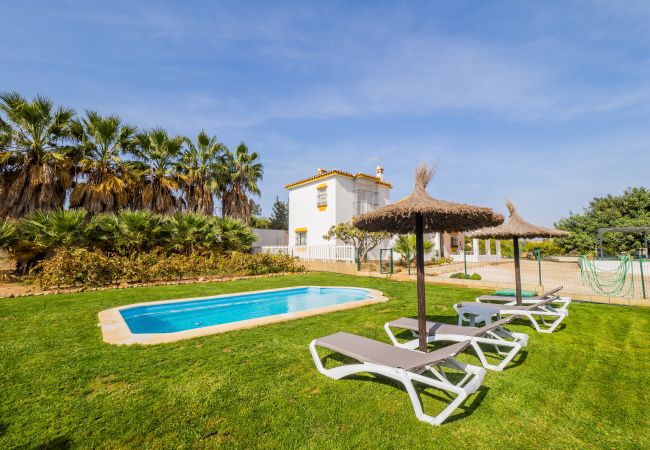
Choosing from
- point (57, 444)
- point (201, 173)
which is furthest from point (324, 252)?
point (57, 444)

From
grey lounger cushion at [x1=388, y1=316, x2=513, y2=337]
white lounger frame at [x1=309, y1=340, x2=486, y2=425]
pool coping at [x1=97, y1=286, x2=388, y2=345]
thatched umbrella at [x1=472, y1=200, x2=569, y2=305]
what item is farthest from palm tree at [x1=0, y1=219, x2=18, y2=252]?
thatched umbrella at [x1=472, y1=200, x2=569, y2=305]

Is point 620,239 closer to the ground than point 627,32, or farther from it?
closer to the ground

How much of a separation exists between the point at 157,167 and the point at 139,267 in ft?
38.7

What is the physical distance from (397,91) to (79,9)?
36.8 ft

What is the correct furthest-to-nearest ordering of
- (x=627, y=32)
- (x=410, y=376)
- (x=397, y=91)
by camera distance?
(x=397, y=91)
(x=627, y=32)
(x=410, y=376)

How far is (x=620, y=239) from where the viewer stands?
23.0 metres

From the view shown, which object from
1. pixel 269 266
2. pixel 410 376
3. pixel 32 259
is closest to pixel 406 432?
pixel 410 376

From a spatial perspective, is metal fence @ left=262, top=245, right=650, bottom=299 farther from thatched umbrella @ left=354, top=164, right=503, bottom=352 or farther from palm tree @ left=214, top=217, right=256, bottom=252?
thatched umbrella @ left=354, top=164, right=503, bottom=352

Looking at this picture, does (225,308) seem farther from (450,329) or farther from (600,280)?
(600,280)

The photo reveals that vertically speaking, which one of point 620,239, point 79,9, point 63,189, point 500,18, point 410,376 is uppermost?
point 500,18

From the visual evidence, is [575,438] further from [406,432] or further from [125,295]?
[125,295]

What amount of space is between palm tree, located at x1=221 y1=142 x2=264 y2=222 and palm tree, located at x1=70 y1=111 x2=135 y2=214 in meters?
8.37

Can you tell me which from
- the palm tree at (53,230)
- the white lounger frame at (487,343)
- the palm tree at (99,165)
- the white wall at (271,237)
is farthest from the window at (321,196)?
the white lounger frame at (487,343)

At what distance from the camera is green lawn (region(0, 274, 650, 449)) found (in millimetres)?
2619
